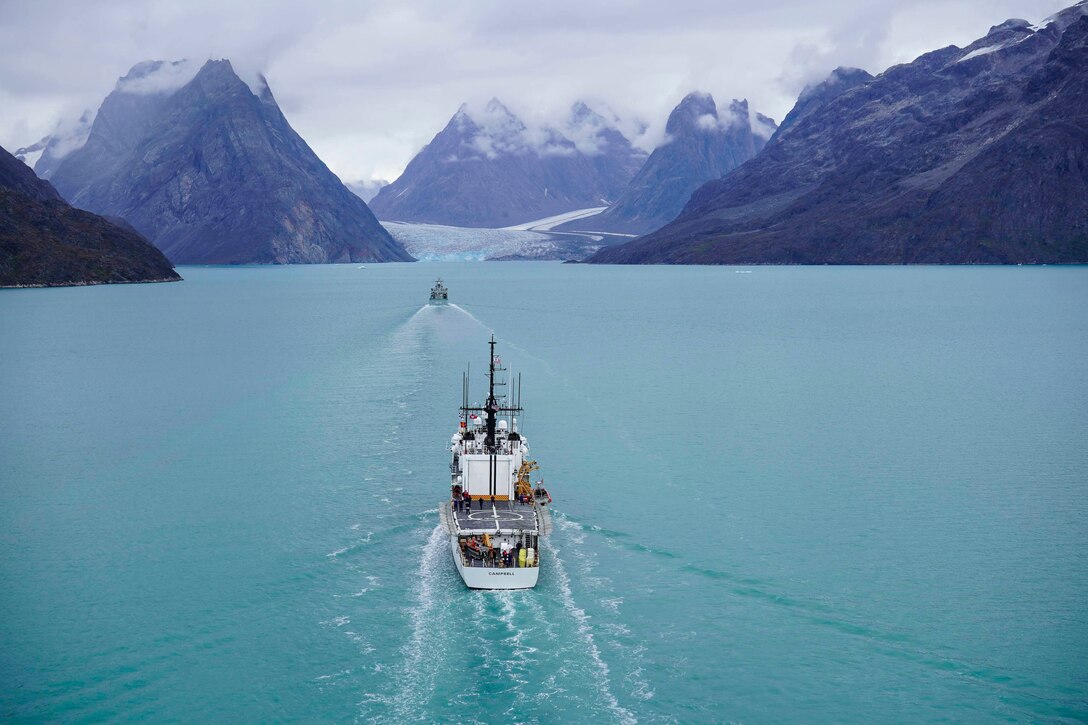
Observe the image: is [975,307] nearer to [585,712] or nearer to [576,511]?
[576,511]

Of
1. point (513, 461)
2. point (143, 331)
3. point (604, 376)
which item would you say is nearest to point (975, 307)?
point (604, 376)

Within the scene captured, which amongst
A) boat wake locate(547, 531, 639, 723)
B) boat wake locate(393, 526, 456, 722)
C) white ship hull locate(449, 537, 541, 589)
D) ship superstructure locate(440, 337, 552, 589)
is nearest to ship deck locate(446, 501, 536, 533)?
ship superstructure locate(440, 337, 552, 589)

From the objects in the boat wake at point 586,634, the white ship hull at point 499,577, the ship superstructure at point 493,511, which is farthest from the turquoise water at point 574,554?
the ship superstructure at point 493,511

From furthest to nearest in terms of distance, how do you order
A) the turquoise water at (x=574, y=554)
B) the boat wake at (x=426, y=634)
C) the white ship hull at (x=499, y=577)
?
1. the white ship hull at (x=499, y=577)
2. the turquoise water at (x=574, y=554)
3. the boat wake at (x=426, y=634)

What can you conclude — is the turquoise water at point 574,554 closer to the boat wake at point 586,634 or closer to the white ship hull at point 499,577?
the boat wake at point 586,634

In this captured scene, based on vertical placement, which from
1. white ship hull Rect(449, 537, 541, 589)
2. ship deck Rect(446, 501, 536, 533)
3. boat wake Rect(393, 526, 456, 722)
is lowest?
boat wake Rect(393, 526, 456, 722)

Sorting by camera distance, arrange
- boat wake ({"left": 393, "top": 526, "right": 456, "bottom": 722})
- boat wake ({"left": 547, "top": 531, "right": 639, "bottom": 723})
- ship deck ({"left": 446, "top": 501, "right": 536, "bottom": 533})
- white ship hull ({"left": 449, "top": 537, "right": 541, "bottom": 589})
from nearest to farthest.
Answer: boat wake ({"left": 547, "top": 531, "right": 639, "bottom": 723}), boat wake ({"left": 393, "top": 526, "right": 456, "bottom": 722}), white ship hull ({"left": 449, "top": 537, "right": 541, "bottom": 589}), ship deck ({"left": 446, "top": 501, "right": 536, "bottom": 533})

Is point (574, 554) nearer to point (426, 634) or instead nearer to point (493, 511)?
point (493, 511)

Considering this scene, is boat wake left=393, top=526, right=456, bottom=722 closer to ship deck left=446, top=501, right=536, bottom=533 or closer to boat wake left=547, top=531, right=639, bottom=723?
ship deck left=446, top=501, right=536, bottom=533
